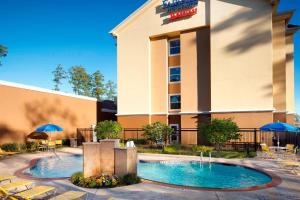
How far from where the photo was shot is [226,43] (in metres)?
22.7

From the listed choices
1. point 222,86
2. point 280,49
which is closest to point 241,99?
point 222,86

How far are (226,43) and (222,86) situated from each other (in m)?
4.12

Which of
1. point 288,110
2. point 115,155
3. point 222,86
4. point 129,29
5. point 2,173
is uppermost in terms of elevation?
point 129,29

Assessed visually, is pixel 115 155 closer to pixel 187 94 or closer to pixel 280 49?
pixel 187 94

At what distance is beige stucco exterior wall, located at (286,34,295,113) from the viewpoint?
2716 cm

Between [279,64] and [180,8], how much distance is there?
12081 millimetres

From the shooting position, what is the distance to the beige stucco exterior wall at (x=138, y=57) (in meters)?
26.6

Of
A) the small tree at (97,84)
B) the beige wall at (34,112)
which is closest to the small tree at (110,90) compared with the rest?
the small tree at (97,84)

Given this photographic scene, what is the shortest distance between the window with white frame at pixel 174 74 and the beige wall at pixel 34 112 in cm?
1178

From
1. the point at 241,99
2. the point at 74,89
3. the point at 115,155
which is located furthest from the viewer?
the point at 74,89

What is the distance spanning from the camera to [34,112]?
23031mm

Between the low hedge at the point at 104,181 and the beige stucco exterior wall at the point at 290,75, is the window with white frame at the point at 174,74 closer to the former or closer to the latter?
the beige stucco exterior wall at the point at 290,75

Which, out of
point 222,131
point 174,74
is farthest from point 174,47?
point 222,131

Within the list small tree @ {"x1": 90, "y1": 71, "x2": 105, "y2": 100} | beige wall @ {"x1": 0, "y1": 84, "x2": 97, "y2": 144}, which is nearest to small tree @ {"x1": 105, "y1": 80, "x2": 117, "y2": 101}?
small tree @ {"x1": 90, "y1": 71, "x2": 105, "y2": 100}
